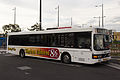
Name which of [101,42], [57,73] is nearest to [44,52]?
[57,73]

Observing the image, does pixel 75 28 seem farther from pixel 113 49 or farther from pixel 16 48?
pixel 113 49

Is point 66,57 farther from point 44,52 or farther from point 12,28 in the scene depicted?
point 12,28

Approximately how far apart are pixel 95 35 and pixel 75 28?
1734 millimetres

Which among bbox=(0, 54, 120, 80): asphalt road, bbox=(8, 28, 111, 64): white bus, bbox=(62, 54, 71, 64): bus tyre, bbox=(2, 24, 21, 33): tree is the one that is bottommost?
bbox=(0, 54, 120, 80): asphalt road

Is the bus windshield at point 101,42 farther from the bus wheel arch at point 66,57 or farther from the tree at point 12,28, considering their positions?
the tree at point 12,28

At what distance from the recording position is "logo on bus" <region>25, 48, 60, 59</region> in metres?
11.7

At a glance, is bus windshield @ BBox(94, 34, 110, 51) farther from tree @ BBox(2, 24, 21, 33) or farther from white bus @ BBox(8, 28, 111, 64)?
tree @ BBox(2, 24, 21, 33)

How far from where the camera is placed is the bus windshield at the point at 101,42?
9.41 meters

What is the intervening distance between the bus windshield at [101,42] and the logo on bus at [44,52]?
3420 mm

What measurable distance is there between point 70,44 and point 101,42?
230cm

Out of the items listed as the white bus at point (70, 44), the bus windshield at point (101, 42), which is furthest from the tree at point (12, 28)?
the bus windshield at point (101, 42)

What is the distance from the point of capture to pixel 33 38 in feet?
44.7

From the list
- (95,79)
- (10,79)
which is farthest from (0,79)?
(95,79)

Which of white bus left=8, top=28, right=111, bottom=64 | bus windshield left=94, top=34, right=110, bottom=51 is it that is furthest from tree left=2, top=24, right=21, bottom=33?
bus windshield left=94, top=34, right=110, bottom=51
